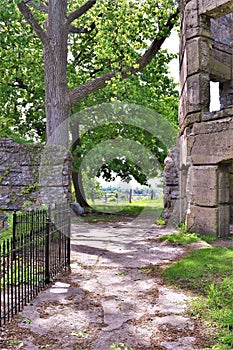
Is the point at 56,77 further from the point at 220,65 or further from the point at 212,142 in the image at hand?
the point at 212,142

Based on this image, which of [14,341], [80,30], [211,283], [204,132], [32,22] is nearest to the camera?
[14,341]

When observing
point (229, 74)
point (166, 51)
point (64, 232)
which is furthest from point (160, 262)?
point (166, 51)

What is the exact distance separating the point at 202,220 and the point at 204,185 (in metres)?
0.96

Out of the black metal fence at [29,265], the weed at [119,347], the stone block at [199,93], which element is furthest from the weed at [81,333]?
the stone block at [199,93]

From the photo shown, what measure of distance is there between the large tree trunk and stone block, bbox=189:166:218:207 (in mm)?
5466

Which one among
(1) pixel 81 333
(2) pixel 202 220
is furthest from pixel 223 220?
(1) pixel 81 333

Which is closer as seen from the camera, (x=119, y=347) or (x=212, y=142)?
(x=119, y=347)

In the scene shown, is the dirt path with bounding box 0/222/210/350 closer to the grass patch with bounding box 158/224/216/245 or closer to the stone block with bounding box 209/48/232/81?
the grass patch with bounding box 158/224/216/245

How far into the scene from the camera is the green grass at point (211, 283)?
173 inches

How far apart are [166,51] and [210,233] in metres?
10.9

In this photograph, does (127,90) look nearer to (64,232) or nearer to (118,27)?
(118,27)

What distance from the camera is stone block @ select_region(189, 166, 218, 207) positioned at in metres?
10.0

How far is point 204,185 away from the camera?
10.2m

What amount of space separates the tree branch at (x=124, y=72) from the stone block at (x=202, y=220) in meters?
6.80
